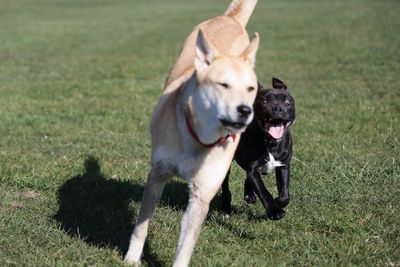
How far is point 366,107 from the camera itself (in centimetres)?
1025

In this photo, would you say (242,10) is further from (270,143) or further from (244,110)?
(244,110)

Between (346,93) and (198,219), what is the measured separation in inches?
318

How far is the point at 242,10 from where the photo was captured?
6.80 metres

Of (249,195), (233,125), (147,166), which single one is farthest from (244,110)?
(147,166)

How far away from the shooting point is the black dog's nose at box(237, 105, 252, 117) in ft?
12.9

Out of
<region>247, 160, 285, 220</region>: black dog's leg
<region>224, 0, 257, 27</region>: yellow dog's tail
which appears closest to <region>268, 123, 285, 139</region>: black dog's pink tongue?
<region>247, 160, 285, 220</region>: black dog's leg

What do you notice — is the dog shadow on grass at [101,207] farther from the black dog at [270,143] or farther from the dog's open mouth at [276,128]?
the dog's open mouth at [276,128]

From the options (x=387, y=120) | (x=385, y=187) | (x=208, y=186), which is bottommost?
(x=387, y=120)

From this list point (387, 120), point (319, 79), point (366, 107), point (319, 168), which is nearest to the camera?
point (319, 168)

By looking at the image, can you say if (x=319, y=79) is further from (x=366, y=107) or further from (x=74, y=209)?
(x=74, y=209)

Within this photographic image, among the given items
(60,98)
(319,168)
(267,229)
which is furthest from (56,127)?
(267,229)

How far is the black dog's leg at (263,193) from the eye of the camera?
5.37 metres

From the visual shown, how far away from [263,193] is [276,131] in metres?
0.68

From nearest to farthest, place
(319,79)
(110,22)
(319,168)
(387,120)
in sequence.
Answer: (319,168) < (387,120) < (319,79) < (110,22)
